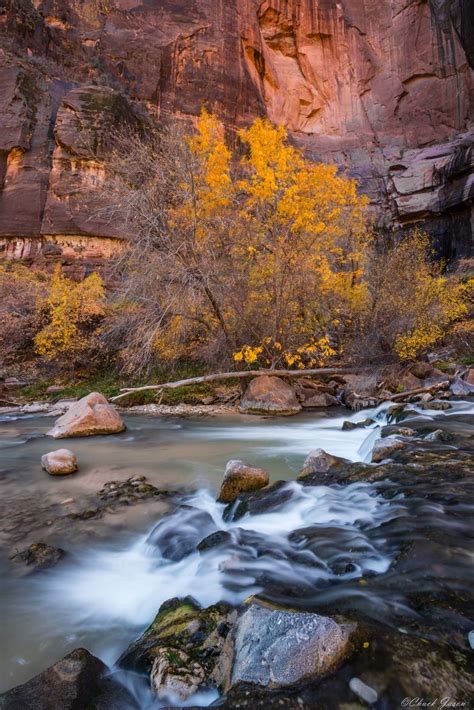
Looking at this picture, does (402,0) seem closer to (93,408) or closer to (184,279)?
(184,279)

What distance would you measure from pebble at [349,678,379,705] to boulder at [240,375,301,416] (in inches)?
363

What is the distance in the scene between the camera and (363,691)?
1660mm

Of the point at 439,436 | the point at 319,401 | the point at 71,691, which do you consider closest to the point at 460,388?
the point at 319,401

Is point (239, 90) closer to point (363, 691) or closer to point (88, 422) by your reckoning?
point (88, 422)

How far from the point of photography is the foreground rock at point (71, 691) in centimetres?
177

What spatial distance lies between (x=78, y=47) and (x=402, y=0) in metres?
36.1

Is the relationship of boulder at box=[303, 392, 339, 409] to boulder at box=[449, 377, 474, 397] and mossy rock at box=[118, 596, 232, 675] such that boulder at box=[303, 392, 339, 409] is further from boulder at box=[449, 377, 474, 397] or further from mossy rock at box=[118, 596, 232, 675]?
mossy rock at box=[118, 596, 232, 675]

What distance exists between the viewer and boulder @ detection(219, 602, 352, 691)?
173 cm

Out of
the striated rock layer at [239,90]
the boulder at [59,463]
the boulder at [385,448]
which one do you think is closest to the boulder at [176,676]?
the boulder at [385,448]

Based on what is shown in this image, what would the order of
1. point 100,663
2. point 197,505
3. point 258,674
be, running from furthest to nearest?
point 197,505 → point 100,663 → point 258,674

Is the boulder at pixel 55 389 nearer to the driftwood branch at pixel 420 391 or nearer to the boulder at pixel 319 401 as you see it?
the boulder at pixel 319 401

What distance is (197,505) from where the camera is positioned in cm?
462

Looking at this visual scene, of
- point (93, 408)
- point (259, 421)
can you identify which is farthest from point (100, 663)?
point (259, 421)

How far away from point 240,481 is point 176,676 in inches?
110
